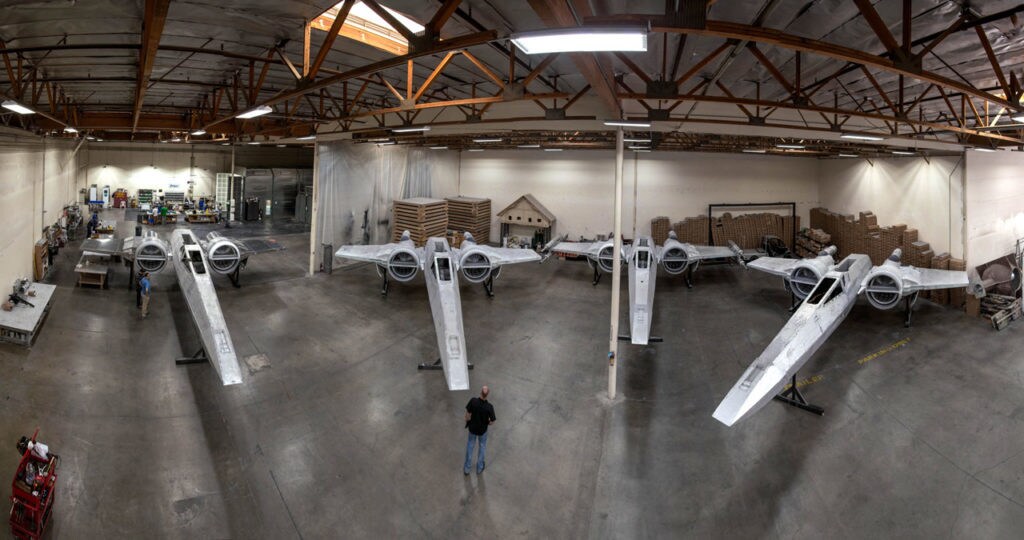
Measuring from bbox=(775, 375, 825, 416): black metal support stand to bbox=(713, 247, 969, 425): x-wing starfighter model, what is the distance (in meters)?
0.02

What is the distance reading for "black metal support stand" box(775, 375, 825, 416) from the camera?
9.10 metres

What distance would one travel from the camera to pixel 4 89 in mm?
12617

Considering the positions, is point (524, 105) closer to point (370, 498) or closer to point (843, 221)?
point (370, 498)

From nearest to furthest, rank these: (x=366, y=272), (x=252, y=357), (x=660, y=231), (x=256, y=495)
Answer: (x=256, y=495) < (x=252, y=357) < (x=366, y=272) < (x=660, y=231)

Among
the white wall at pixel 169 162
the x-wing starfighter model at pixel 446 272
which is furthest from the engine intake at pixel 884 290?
the white wall at pixel 169 162

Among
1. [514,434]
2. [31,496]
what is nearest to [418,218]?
[514,434]

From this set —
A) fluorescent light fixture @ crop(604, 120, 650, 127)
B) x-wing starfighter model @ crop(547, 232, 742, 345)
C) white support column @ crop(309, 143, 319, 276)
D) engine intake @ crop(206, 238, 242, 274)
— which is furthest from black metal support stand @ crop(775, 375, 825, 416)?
white support column @ crop(309, 143, 319, 276)

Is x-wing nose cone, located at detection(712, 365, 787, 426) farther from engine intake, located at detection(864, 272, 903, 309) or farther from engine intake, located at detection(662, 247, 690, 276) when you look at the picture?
engine intake, located at detection(662, 247, 690, 276)

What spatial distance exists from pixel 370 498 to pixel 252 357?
20.8 feet

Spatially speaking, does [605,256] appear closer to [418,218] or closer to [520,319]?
[520,319]

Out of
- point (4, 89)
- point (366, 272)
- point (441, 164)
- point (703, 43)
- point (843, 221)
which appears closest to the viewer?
point (703, 43)

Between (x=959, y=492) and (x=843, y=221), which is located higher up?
(x=843, y=221)

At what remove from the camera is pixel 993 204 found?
1839 centimetres

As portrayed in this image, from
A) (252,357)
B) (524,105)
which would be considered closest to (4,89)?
(252,357)
